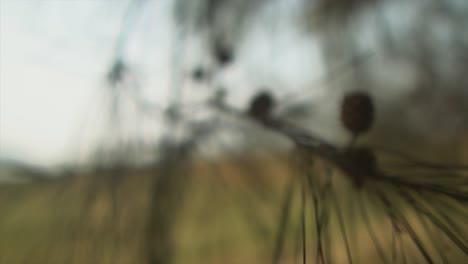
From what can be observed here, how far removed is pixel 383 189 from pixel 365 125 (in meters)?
0.04

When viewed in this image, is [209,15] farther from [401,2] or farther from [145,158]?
[401,2]

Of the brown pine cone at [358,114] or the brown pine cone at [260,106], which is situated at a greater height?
the brown pine cone at [260,106]

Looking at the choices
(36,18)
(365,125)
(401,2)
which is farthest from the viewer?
(401,2)

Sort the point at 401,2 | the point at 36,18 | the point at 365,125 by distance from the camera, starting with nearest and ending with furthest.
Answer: the point at 365,125 → the point at 36,18 → the point at 401,2

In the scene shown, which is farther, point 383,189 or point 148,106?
point 148,106

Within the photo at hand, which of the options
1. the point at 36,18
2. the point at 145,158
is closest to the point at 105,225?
the point at 145,158

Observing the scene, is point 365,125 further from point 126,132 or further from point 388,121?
point 388,121

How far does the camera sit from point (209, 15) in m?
0.40

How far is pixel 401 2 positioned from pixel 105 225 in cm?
43

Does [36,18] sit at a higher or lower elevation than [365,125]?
higher

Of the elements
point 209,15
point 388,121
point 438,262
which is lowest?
point 438,262

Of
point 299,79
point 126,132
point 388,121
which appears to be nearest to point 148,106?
point 126,132

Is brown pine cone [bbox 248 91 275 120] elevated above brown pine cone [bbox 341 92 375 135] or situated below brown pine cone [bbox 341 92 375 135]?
above

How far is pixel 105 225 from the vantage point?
1.08ft
